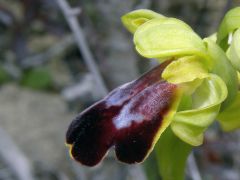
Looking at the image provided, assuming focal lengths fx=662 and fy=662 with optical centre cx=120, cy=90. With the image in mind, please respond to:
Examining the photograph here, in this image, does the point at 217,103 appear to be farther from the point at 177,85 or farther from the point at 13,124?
the point at 13,124

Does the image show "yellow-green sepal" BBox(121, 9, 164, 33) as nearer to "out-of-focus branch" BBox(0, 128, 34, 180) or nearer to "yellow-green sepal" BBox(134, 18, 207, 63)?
"yellow-green sepal" BBox(134, 18, 207, 63)

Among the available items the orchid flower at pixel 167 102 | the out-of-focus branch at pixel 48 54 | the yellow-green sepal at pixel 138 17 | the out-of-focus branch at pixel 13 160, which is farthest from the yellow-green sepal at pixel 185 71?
the out-of-focus branch at pixel 48 54

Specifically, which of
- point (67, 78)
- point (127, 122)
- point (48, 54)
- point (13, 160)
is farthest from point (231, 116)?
point (67, 78)

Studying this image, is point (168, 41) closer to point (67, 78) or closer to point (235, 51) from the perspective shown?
point (235, 51)

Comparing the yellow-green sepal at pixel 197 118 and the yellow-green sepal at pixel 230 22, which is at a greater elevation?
the yellow-green sepal at pixel 230 22

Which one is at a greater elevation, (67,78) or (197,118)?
(197,118)

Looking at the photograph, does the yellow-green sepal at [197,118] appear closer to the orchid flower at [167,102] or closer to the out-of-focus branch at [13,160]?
the orchid flower at [167,102]

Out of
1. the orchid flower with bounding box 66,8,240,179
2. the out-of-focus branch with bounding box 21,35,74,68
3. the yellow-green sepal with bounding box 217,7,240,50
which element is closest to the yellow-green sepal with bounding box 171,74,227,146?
the orchid flower with bounding box 66,8,240,179
